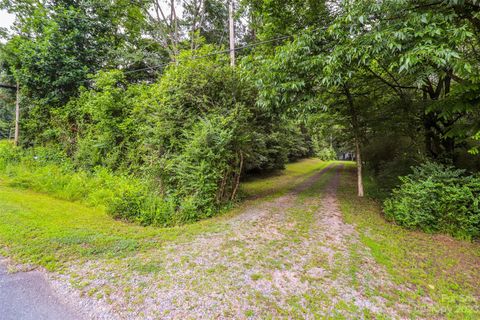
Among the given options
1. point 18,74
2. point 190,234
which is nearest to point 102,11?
point 18,74

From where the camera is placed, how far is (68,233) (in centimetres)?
368

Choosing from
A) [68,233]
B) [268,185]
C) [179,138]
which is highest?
[179,138]

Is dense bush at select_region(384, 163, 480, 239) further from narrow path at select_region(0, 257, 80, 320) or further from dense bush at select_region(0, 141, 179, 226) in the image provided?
narrow path at select_region(0, 257, 80, 320)

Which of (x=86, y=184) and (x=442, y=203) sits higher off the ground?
(x=86, y=184)

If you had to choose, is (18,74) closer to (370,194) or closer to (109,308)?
(109,308)

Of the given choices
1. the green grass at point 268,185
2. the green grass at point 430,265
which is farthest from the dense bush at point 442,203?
the green grass at point 268,185

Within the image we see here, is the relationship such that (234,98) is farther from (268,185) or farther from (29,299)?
(29,299)

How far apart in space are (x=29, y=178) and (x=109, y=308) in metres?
7.99

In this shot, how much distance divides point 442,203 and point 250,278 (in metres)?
4.22

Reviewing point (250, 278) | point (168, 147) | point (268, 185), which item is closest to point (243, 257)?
point (250, 278)

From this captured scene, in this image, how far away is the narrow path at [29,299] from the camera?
1.93 m

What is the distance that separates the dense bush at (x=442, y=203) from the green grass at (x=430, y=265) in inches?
9.5

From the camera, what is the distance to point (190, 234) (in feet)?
13.3

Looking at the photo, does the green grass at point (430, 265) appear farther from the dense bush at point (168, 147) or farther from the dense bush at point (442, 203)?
the dense bush at point (168, 147)
